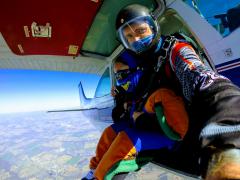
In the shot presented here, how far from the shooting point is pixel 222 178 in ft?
1.31

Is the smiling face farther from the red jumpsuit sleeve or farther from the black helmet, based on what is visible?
the red jumpsuit sleeve

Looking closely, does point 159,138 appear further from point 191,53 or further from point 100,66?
point 100,66

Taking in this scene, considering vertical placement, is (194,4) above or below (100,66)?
above

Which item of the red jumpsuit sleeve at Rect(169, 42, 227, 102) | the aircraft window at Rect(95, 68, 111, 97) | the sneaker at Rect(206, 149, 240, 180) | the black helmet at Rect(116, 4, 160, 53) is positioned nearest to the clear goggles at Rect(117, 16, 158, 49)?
the black helmet at Rect(116, 4, 160, 53)

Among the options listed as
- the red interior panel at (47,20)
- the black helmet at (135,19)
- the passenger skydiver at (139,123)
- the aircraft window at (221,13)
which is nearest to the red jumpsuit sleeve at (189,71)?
the passenger skydiver at (139,123)

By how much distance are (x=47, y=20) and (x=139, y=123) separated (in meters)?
2.24

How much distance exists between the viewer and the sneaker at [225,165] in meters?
0.40

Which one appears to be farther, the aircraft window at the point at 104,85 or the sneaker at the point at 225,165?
the aircraft window at the point at 104,85

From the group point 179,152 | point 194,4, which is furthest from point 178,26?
point 179,152

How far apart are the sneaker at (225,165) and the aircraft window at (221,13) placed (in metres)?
1.18

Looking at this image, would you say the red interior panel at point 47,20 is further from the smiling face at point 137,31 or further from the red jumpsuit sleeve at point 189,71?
the red jumpsuit sleeve at point 189,71

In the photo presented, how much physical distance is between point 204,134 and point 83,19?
267 centimetres

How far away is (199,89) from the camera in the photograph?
62 centimetres

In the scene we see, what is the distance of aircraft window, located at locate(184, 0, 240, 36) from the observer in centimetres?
140
